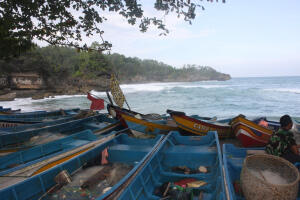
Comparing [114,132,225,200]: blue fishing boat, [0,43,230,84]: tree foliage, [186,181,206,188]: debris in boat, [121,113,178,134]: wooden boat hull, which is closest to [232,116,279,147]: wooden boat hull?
[114,132,225,200]: blue fishing boat

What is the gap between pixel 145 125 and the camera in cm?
713

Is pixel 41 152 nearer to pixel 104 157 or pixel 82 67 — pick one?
pixel 104 157

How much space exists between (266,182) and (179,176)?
1.73 meters

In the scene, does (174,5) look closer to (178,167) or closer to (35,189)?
(178,167)

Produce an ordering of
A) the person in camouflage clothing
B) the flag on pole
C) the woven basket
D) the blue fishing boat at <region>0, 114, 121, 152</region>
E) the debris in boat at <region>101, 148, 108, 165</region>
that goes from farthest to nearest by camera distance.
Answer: the flag on pole, the blue fishing boat at <region>0, 114, 121, 152</region>, the debris in boat at <region>101, 148, 108, 165</region>, the person in camouflage clothing, the woven basket

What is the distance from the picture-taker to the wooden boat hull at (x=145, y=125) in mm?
7109

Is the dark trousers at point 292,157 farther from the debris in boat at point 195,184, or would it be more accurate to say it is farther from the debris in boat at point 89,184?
the debris in boat at point 89,184

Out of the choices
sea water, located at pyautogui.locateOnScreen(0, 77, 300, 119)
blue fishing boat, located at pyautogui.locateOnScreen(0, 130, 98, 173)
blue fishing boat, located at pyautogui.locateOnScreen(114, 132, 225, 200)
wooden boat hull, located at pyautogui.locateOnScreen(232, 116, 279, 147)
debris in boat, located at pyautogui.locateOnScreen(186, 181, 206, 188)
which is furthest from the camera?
sea water, located at pyautogui.locateOnScreen(0, 77, 300, 119)

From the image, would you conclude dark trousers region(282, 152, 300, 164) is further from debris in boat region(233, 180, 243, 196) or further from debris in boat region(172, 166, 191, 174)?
debris in boat region(172, 166, 191, 174)

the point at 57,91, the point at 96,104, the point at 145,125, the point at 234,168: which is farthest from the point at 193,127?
the point at 57,91

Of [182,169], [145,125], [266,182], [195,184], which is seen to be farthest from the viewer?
[145,125]

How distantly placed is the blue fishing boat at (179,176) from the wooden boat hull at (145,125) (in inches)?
78.7

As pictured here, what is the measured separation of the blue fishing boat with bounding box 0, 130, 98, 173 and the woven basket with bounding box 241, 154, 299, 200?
4.13 m

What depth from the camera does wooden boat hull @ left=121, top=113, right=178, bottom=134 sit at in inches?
280
